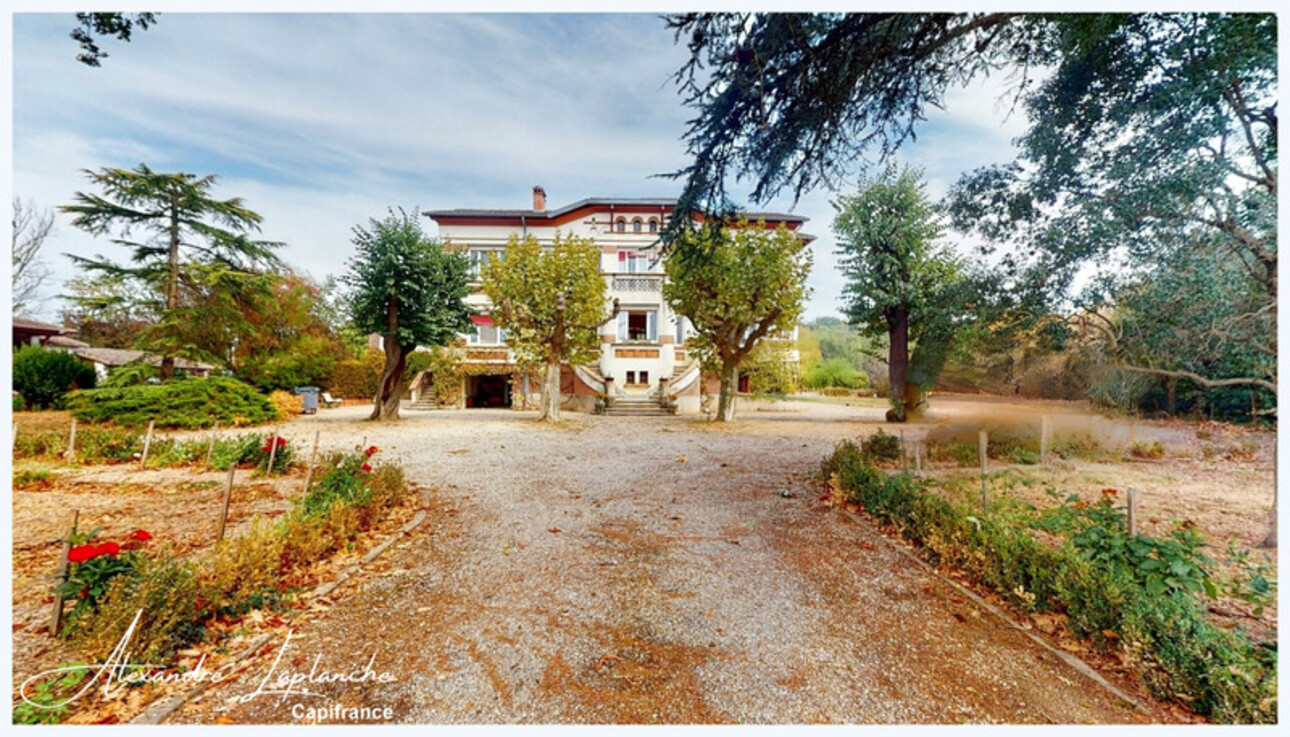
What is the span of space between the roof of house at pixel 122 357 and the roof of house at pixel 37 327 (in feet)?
2.71

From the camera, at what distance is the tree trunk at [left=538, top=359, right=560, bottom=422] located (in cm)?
1195

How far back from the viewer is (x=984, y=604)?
2596 mm

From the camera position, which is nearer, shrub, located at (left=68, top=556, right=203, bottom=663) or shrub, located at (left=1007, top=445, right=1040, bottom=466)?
shrub, located at (left=68, top=556, right=203, bottom=663)

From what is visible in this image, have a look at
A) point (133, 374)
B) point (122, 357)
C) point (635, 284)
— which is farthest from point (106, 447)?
point (122, 357)

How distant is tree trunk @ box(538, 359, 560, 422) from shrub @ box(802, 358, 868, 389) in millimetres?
12121

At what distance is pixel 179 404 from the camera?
9.05m

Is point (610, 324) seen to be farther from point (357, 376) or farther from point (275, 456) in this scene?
point (275, 456)

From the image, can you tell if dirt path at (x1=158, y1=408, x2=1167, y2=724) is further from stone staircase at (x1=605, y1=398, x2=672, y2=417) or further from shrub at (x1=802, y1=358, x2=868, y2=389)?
shrub at (x1=802, y1=358, x2=868, y2=389)

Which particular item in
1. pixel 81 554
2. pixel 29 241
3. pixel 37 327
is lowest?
pixel 81 554

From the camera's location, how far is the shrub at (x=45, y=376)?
955 centimetres

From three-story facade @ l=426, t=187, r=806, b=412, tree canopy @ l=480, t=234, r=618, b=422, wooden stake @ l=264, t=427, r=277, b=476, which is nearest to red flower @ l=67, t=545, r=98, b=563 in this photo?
wooden stake @ l=264, t=427, r=277, b=476

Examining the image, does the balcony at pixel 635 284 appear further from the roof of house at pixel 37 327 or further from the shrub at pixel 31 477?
the roof of house at pixel 37 327

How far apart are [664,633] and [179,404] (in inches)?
478
